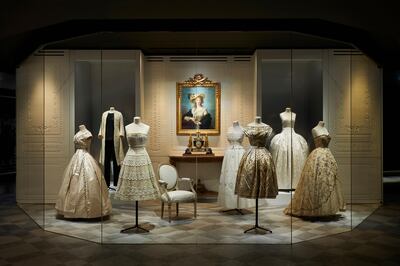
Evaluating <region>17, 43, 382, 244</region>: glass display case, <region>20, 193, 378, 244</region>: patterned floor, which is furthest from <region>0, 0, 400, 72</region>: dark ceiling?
<region>20, 193, 378, 244</region>: patterned floor

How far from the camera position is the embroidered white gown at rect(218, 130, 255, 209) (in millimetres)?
4992

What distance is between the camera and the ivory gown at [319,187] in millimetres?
4898

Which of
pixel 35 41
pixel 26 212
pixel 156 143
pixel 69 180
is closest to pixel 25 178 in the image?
pixel 26 212

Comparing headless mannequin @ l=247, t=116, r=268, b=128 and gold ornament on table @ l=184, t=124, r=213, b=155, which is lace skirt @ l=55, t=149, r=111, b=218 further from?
headless mannequin @ l=247, t=116, r=268, b=128

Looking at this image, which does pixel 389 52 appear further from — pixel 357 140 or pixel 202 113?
pixel 202 113

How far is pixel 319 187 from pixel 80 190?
2.83 meters

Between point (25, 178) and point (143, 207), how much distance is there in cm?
228

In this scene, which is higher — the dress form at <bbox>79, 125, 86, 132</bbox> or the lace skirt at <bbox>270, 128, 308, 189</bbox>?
the dress form at <bbox>79, 125, 86, 132</bbox>

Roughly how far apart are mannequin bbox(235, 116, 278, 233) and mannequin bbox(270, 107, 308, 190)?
0.15 metres

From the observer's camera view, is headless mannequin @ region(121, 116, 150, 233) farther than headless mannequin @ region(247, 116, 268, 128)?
No

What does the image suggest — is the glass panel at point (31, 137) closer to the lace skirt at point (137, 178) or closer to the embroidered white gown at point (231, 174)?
the lace skirt at point (137, 178)

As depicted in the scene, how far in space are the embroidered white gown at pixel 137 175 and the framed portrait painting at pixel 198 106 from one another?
19.5 inches

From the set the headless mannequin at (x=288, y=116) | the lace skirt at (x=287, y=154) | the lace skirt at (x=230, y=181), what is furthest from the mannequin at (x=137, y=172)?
the headless mannequin at (x=288, y=116)

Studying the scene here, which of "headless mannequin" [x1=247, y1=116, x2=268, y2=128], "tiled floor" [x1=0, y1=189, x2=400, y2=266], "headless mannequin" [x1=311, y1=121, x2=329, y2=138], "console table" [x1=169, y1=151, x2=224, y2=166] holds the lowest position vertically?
"tiled floor" [x1=0, y1=189, x2=400, y2=266]
